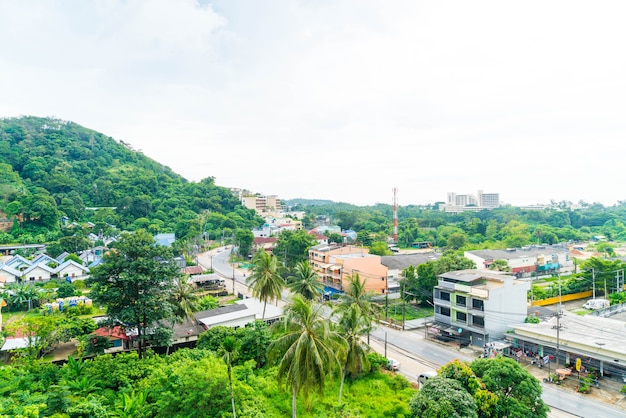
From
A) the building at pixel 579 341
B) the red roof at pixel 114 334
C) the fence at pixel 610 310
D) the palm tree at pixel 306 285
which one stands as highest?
the palm tree at pixel 306 285

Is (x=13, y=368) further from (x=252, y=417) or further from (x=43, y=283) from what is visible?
(x=43, y=283)

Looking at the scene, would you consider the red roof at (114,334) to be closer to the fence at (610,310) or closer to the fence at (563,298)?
the fence at (563,298)

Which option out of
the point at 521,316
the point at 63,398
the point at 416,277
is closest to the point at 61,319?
the point at 63,398

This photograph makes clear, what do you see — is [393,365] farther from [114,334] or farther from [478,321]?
[114,334]

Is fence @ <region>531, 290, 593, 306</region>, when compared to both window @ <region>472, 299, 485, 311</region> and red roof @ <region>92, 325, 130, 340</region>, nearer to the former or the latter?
window @ <region>472, 299, 485, 311</region>

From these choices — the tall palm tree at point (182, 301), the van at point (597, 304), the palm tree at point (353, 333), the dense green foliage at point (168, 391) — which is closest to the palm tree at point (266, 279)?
the tall palm tree at point (182, 301)

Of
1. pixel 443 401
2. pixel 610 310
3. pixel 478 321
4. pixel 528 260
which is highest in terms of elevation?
pixel 443 401

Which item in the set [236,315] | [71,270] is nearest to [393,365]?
[236,315]
